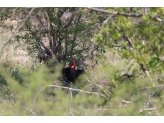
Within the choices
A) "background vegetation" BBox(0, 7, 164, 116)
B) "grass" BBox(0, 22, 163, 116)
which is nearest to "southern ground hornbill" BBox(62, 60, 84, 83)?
"background vegetation" BBox(0, 7, 164, 116)

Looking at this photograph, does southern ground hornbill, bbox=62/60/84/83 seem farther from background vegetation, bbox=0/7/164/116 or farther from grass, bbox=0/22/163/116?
grass, bbox=0/22/163/116

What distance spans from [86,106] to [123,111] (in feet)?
3.13

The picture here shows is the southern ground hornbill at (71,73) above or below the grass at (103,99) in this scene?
below

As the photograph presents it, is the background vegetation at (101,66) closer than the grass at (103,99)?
Yes

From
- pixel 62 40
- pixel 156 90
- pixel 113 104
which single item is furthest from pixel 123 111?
pixel 62 40

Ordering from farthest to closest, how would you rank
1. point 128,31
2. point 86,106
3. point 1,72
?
point 1,72, point 86,106, point 128,31

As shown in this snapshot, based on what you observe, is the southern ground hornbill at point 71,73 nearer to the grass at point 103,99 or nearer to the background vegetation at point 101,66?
the background vegetation at point 101,66

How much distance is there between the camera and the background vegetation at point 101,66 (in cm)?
340

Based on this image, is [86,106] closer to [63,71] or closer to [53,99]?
[53,99]

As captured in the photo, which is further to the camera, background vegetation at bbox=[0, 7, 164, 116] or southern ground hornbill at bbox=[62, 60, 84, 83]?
southern ground hornbill at bbox=[62, 60, 84, 83]

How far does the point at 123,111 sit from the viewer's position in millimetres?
3744

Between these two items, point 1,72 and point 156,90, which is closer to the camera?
point 156,90

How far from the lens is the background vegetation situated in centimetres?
340

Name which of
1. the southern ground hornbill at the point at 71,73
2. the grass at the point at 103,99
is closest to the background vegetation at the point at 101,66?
the grass at the point at 103,99
